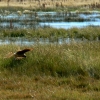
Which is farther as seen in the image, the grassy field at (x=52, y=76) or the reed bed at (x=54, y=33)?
the reed bed at (x=54, y=33)

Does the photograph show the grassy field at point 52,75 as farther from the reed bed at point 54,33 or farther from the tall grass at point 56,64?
the reed bed at point 54,33

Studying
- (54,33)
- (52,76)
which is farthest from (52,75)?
(54,33)

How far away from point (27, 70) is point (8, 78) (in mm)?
656

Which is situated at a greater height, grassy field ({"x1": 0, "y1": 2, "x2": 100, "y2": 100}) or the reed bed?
grassy field ({"x1": 0, "y1": 2, "x2": 100, "y2": 100})

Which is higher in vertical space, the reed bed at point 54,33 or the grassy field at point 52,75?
the grassy field at point 52,75

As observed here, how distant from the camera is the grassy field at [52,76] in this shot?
7.53m

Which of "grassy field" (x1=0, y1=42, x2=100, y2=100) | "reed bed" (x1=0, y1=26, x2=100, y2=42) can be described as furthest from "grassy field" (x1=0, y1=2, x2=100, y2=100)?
"reed bed" (x1=0, y1=26, x2=100, y2=42)

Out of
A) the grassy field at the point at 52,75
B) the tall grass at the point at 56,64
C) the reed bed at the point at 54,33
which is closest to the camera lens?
the grassy field at the point at 52,75

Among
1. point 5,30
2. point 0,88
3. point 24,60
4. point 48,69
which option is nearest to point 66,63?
point 48,69

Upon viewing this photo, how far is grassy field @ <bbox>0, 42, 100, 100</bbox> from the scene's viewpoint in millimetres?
7527

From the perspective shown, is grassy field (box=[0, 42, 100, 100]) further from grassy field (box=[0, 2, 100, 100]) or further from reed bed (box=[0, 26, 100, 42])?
reed bed (box=[0, 26, 100, 42])

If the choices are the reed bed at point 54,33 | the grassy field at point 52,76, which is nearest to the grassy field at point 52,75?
the grassy field at point 52,76

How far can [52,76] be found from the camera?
9.23m

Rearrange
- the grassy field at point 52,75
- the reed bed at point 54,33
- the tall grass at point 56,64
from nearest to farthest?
the grassy field at point 52,75 < the tall grass at point 56,64 < the reed bed at point 54,33
